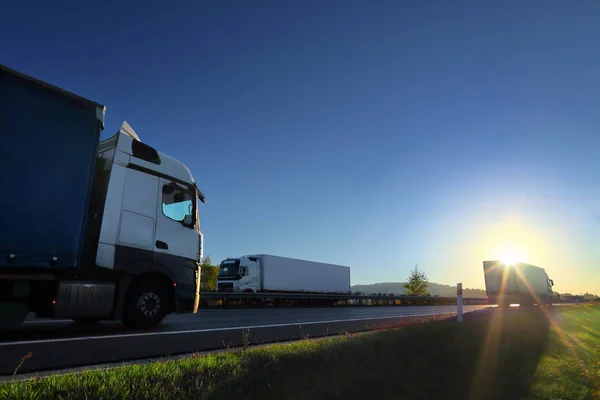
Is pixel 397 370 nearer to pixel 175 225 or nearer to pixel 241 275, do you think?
pixel 175 225

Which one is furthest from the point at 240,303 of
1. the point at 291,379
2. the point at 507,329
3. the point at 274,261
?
the point at 291,379

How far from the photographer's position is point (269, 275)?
102ft

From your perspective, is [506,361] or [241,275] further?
[241,275]

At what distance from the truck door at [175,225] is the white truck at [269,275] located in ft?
71.3

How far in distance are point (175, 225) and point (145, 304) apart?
1729 millimetres

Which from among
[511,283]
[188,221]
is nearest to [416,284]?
[511,283]

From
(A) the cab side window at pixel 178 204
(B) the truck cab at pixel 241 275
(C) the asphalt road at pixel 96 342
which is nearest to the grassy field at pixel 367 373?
(C) the asphalt road at pixel 96 342

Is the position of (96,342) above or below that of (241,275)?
below

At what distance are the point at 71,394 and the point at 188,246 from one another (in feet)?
18.6

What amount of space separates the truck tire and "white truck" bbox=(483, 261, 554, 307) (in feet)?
106

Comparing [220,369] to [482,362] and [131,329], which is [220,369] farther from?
[482,362]

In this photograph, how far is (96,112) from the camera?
707 cm

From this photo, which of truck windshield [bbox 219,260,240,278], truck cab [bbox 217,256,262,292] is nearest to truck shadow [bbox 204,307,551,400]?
truck cab [bbox 217,256,262,292]

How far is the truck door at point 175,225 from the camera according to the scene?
8.20 meters
